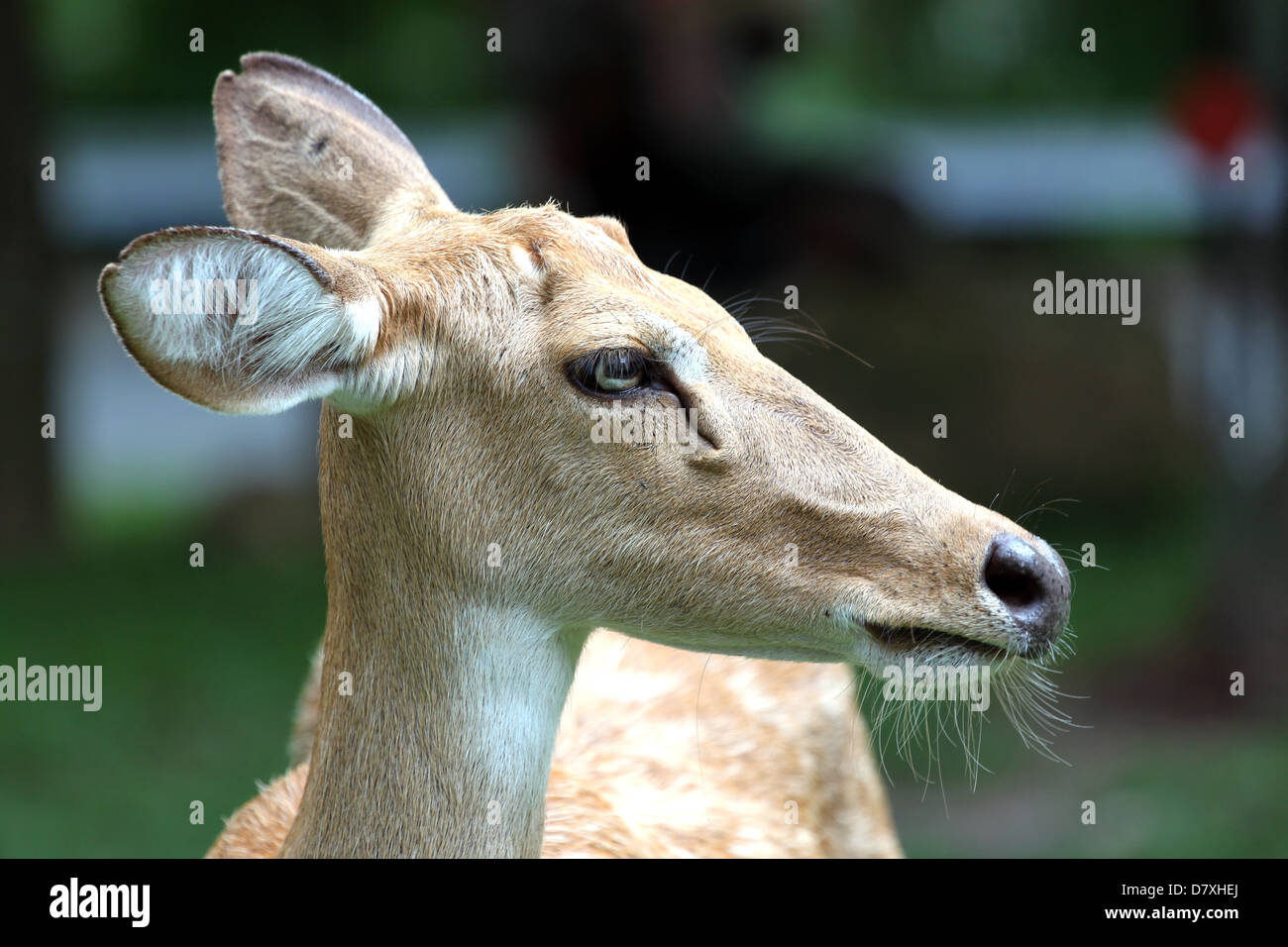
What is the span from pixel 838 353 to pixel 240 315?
8284mm

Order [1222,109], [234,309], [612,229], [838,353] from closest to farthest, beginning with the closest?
[234,309]
[612,229]
[1222,109]
[838,353]

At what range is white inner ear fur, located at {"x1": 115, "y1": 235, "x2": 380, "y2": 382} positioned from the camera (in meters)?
2.62

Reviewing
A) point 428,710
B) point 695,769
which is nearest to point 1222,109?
point 695,769

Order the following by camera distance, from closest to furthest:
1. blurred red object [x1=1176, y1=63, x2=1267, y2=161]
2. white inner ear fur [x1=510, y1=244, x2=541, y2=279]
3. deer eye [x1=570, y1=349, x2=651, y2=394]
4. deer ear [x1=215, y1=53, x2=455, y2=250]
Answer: deer eye [x1=570, y1=349, x2=651, y2=394] → white inner ear fur [x1=510, y1=244, x2=541, y2=279] → deer ear [x1=215, y1=53, x2=455, y2=250] → blurred red object [x1=1176, y1=63, x2=1267, y2=161]

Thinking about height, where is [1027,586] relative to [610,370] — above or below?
below

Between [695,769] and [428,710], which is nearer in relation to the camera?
[428,710]

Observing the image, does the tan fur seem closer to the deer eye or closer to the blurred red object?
the deer eye

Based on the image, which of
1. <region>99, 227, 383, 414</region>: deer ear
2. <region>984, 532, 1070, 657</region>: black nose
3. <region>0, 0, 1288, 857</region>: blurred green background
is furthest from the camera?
<region>0, 0, 1288, 857</region>: blurred green background

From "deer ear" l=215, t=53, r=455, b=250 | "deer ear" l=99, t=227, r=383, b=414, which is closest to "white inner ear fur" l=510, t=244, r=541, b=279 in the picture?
"deer ear" l=99, t=227, r=383, b=414

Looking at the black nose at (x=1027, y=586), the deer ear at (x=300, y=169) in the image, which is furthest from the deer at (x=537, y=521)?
the deer ear at (x=300, y=169)

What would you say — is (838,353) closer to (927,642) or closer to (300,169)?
(300,169)

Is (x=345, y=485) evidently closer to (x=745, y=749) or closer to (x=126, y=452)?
(x=745, y=749)

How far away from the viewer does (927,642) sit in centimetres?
293

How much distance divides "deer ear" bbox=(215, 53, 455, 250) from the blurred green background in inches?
71.6
